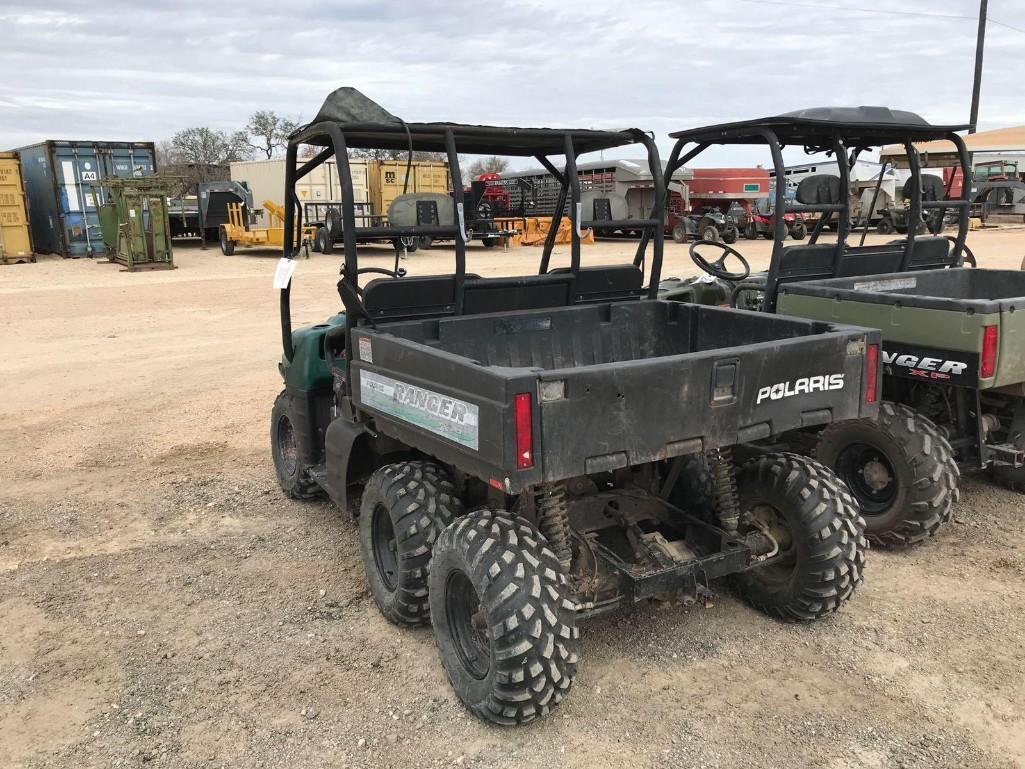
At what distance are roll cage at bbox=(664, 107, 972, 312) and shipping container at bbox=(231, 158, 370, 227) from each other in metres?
17.1

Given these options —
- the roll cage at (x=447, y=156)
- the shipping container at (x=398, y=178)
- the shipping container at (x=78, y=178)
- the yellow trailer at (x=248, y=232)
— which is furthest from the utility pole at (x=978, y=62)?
the roll cage at (x=447, y=156)

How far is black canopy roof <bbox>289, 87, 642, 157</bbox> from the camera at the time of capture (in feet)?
13.0

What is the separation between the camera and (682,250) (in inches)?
992

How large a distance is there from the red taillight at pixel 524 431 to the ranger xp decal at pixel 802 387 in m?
0.95

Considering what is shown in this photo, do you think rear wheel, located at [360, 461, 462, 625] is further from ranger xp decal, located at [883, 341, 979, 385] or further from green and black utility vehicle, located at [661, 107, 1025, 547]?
ranger xp decal, located at [883, 341, 979, 385]

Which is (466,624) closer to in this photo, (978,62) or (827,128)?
(827,128)

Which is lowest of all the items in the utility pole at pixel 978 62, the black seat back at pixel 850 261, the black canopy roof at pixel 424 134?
the black seat back at pixel 850 261

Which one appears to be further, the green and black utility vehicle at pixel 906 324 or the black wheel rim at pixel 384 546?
the green and black utility vehicle at pixel 906 324

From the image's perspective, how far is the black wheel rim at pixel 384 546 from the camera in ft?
13.0

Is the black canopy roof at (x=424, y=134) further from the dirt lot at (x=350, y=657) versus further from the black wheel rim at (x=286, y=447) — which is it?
the dirt lot at (x=350, y=657)

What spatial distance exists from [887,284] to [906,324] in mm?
1349

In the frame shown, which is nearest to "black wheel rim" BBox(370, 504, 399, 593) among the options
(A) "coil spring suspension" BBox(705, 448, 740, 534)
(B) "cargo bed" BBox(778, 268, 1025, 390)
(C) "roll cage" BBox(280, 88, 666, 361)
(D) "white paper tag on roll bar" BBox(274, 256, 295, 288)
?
(C) "roll cage" BBox(280, 88, 666, 361)

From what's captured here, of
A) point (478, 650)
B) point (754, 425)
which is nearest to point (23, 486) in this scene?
point (478, 650)

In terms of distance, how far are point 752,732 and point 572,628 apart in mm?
732
